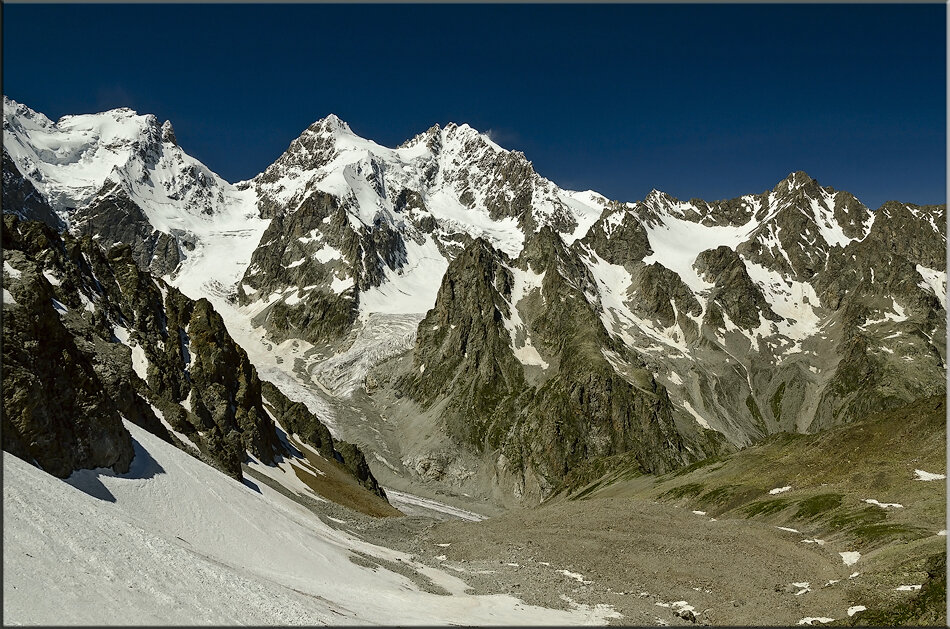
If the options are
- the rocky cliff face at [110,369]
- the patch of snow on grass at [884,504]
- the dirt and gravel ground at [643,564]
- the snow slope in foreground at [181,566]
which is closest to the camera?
the snow slope in foreground at [181,566]

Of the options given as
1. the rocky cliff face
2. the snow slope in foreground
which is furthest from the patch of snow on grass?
the rocky cliff face

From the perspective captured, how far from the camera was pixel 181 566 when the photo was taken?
→ 1054 inches

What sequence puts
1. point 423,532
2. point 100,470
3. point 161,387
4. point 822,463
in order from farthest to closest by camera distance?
point 161,387 → point 822,463 → point 423,532 → point 100,470

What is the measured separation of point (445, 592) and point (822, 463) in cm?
7531

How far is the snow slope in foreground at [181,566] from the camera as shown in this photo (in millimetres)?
21625

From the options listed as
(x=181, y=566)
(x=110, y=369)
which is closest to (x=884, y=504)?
(x=181, y=566)

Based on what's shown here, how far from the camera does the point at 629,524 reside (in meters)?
70.8

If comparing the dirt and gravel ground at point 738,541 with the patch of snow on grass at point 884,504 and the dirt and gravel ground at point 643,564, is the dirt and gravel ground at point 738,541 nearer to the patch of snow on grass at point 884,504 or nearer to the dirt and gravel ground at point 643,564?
the dirt and gravel ground at point 643,564

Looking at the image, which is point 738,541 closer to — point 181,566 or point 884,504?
point 884,504

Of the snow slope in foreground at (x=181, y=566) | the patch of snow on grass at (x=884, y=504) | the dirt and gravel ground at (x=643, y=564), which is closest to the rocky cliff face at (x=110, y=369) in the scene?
the snow slope in foreground at (x=181, y=566)

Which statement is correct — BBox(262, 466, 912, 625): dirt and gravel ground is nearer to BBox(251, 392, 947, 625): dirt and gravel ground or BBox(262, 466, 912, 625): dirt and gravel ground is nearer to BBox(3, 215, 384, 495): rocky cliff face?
BBox(251, 392, 947, 625): dirt and gravel ground

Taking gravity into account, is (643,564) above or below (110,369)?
below

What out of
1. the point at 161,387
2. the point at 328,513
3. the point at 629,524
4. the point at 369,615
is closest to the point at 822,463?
the point at 629,524

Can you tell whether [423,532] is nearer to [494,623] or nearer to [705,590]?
[705,590]
